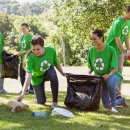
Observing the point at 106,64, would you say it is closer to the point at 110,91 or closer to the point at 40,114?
the point at 110,91

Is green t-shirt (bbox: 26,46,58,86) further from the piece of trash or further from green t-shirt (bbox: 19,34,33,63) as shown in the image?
green t-shirt (bbox: 19,34,33,63)

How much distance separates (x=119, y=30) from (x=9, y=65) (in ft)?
9.47

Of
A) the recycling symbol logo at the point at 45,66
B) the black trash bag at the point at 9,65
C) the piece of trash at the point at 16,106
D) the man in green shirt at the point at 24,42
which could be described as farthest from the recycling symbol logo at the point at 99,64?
the black trash bag at the point at 9,65

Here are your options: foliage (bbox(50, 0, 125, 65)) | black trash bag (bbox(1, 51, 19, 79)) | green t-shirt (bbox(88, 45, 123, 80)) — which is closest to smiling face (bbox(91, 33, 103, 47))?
green t-shirt (bbox(88, 45, 123, 80))

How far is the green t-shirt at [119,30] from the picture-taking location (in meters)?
7.96

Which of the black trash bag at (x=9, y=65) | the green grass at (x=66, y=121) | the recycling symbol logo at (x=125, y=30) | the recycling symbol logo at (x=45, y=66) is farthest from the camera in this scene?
the black trash bag at (x=9, y=65)

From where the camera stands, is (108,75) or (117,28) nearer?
(108,75)

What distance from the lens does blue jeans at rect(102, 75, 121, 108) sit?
7.08 m

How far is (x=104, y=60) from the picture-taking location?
23.7 ft

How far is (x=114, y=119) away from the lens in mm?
6555

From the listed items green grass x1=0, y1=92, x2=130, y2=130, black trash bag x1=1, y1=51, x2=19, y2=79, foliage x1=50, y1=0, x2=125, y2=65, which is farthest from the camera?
foliage x1=50, y1=0, x2=125, y2=65

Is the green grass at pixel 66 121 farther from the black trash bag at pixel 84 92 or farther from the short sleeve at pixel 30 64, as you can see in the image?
the short sleeve at pixel 30 64

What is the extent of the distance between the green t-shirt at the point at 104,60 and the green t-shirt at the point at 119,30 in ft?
2.69

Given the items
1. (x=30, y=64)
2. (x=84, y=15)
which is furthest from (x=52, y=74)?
(x=84, y=15)
